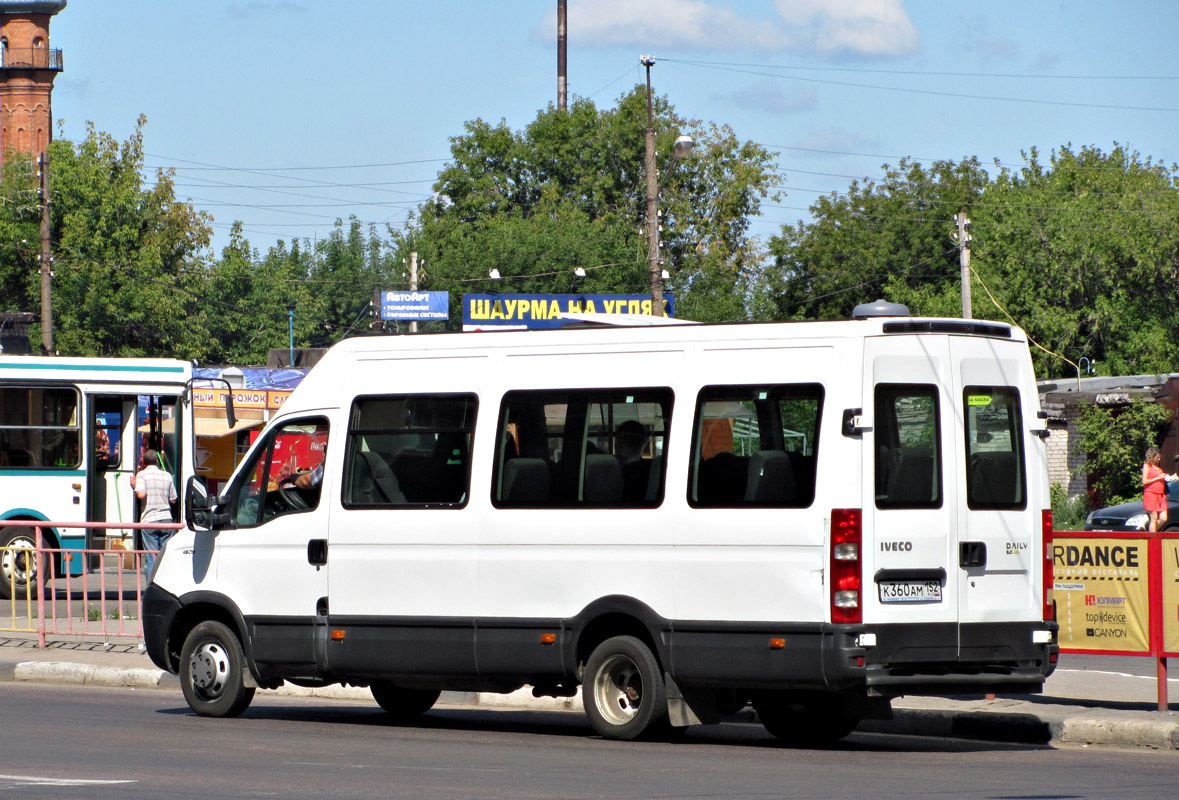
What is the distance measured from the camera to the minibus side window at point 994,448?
9.83 metres

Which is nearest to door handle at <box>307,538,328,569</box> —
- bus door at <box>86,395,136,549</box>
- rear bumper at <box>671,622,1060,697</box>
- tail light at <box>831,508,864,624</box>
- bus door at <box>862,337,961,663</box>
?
rear bumper at <box>671,622,1060,697</box>

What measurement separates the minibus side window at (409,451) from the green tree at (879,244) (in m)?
69.6

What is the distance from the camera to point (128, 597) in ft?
52.1

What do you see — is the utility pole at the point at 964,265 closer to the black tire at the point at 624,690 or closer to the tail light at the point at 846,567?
the black tire at the point at 624,690

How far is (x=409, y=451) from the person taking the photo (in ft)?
36.0

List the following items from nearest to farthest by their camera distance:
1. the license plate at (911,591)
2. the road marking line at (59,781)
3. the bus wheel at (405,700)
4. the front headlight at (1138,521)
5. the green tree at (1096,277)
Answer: the road marking line at (59,781)
the license plate at (911,591)
the bus wheel at (405,700)
the front headlight at (1138,521)
the green tree at (1096,277)

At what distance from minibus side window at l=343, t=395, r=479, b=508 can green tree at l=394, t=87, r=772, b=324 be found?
226 ft

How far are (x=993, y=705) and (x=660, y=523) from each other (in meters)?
2.95

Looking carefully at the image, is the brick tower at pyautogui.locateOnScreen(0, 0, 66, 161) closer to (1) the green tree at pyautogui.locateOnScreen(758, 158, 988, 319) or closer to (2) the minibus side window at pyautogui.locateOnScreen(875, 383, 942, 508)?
(1) the green tree at pyautogui.locateOnScreen(758, 158, 988, 319)

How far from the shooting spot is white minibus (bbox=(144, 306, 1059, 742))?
9422 mm

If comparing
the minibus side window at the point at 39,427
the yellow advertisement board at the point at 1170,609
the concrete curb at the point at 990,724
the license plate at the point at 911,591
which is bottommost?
the concrete curb at the point at 990,724

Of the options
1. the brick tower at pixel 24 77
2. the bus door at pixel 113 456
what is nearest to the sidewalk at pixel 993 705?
the bus door at pixel 113 456

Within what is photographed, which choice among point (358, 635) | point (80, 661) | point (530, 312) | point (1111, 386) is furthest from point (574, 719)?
point (530, 312)

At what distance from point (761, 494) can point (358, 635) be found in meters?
3.03
